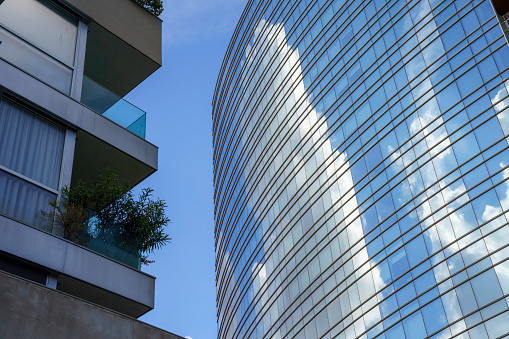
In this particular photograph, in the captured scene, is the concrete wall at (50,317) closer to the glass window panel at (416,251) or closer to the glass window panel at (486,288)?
the glass window panel at (486,288)

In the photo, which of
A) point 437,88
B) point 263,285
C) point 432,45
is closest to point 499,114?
point 437,88

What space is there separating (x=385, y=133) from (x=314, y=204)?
974 centimetres

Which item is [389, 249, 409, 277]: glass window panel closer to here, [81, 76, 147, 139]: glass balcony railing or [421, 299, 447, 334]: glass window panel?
[421, 299, 447, 334]: glass window panel

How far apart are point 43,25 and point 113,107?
178 cm

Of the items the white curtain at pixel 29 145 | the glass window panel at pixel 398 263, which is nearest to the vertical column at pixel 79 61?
the white curtain at pixel 29 145

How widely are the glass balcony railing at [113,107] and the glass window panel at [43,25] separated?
1.84ft

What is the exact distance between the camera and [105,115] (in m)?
11.3

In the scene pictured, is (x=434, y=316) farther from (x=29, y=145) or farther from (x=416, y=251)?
(x=29, y=145)

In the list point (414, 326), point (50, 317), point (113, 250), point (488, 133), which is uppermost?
point (488, 133)

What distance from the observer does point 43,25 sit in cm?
1125

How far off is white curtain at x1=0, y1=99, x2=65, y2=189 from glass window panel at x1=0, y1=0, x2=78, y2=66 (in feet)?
4.70

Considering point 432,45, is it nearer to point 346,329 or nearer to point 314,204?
point 314,204

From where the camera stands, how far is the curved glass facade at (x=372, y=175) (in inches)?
1716

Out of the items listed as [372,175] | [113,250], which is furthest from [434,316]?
[113,250]
